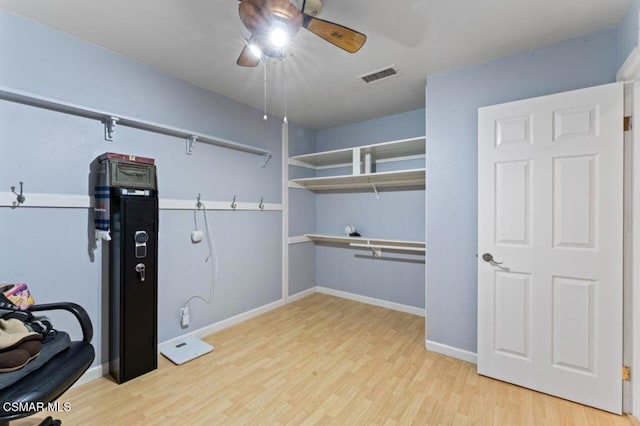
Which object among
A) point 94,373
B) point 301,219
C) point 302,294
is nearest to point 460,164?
point 301,219

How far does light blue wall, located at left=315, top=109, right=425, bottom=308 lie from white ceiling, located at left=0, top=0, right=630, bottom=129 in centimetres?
101

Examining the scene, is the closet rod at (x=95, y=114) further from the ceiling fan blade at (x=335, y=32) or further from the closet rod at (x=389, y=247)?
the closet rod at (x=389, y=247)

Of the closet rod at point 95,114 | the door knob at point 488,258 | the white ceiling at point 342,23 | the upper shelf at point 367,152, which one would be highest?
the white ceiling at point 342,23

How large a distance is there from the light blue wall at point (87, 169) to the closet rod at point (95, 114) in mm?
46

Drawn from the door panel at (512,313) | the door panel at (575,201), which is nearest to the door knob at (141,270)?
the door panel at (512,313)

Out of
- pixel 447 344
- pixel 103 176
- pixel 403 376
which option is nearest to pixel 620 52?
pixel 447 344

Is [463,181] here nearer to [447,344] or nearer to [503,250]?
[503,250]

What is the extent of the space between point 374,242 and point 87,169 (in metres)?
2.96

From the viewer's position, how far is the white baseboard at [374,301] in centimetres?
342

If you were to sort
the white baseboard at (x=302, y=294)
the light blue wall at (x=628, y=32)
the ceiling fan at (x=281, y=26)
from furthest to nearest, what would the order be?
the white baseboard at (x=302, y=294)
the light blue wall at (x=628, y=32)
the ceiling fan at (x=281, y=26)


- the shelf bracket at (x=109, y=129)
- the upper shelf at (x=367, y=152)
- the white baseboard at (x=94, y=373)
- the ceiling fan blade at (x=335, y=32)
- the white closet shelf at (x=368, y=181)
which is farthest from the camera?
the white closet shelf at (x=368, y=181)

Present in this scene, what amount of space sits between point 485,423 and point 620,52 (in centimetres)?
250

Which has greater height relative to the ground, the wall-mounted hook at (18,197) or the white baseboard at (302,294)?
the wall-mounted hook at (18,197)

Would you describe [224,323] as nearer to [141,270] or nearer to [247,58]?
[141,270]
